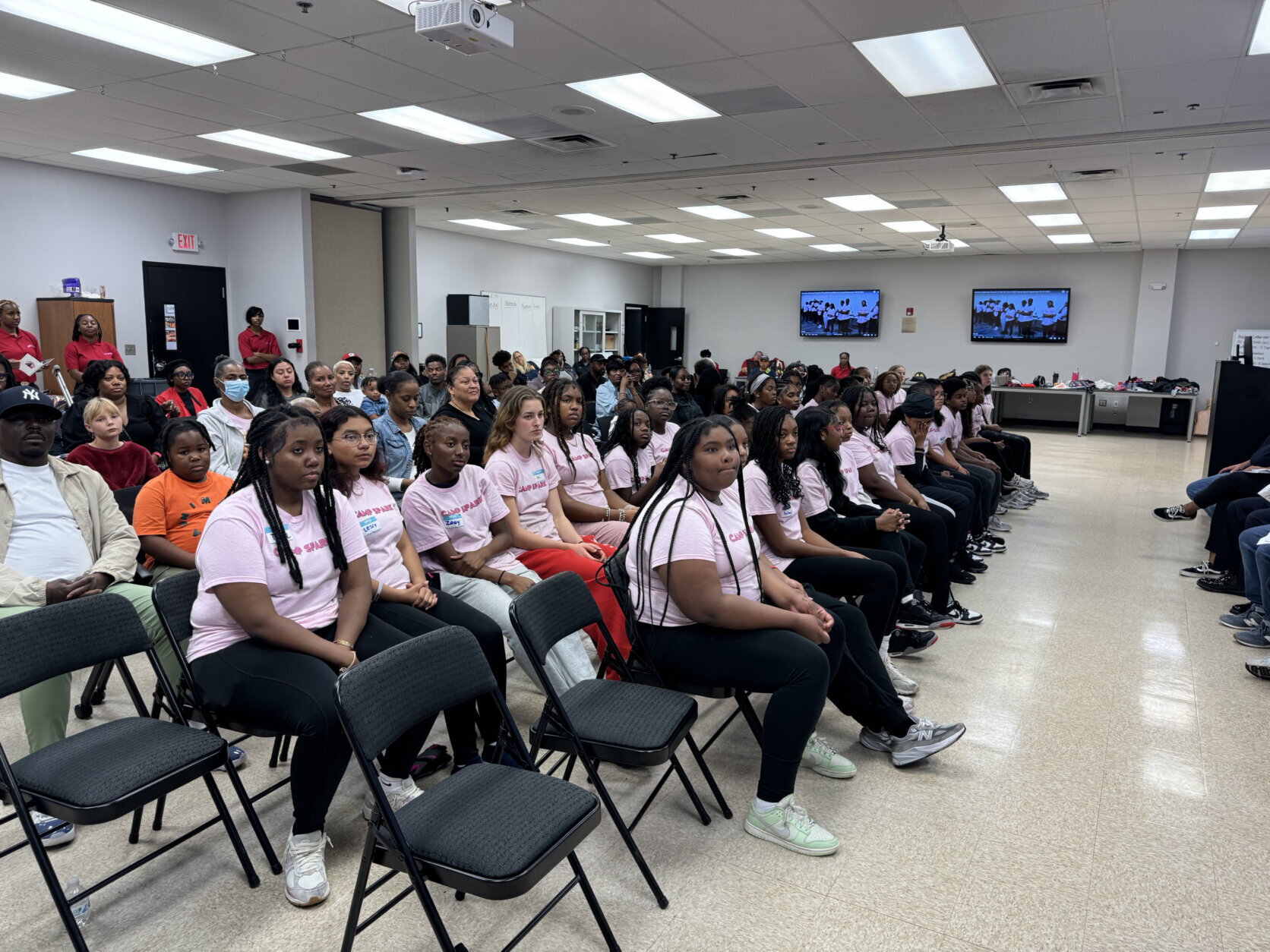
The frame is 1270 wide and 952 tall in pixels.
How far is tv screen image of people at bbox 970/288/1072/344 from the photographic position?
1580 centimetres

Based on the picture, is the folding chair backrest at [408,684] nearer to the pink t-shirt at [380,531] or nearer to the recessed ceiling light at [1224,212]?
the pink t-shirt at [380,531]

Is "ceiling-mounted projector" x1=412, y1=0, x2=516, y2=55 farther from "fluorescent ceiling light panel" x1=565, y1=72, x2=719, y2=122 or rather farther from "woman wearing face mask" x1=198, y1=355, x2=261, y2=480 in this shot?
"woman wearing face mask" x1=198, y1=355, x2=261, y2=480

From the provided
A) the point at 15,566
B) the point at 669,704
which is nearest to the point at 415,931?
the point at 669,704

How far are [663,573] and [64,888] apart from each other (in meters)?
1.82

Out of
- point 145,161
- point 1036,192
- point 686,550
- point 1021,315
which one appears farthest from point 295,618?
point 1021,315

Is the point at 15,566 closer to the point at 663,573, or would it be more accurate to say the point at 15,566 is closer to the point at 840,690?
the point at 663,573

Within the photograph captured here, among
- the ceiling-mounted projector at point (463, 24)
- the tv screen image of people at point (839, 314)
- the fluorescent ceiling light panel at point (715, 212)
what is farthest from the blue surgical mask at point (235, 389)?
the tv screen image of people at point (839, 314)

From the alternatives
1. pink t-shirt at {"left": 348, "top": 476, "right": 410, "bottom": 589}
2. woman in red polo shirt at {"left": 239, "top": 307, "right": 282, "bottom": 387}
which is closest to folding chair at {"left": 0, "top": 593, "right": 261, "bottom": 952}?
pink t-shirt at {"left": 348, "top": 476, "right": 410, "bottom": 589}

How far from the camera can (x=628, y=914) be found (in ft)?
7.03

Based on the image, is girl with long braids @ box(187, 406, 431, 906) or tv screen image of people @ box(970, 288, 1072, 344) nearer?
girl with long braids @ box(187, 406, 431, 906)

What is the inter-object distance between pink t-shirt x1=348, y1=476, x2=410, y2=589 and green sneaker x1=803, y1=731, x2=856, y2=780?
1548 millimetres

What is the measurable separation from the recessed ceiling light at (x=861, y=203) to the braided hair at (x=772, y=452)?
7296mm

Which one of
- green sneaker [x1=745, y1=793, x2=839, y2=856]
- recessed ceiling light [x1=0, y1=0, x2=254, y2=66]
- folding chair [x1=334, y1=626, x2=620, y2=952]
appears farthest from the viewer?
recessed ceiling light [x1=0, y1=0, x2=254, y2=66]

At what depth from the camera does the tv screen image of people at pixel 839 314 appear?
57.5 feet
